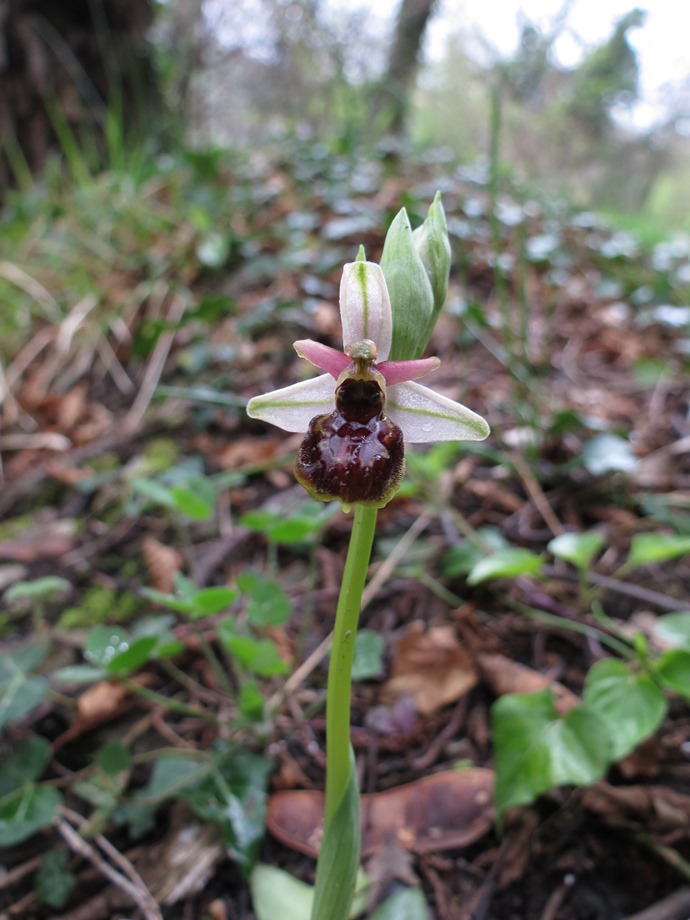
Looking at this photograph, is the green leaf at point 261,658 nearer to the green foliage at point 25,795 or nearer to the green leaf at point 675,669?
the green foliage at point 25,795

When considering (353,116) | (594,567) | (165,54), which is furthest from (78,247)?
(594,567)

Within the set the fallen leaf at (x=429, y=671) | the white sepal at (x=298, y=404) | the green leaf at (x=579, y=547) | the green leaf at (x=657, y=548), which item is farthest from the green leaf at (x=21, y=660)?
the green leaf at (x=657, y=548)

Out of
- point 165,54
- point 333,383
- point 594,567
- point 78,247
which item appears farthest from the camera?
point 165,54

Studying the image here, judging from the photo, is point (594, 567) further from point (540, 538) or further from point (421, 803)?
point (421, 803)

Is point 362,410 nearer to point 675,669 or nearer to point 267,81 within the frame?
point 675,669

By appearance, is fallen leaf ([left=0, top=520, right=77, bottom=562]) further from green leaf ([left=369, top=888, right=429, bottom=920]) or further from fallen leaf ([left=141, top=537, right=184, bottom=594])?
green leaf ([left=369, top=888, right=429, bottom=920])

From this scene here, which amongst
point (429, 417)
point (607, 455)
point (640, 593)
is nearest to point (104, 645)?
point (429, 417)
